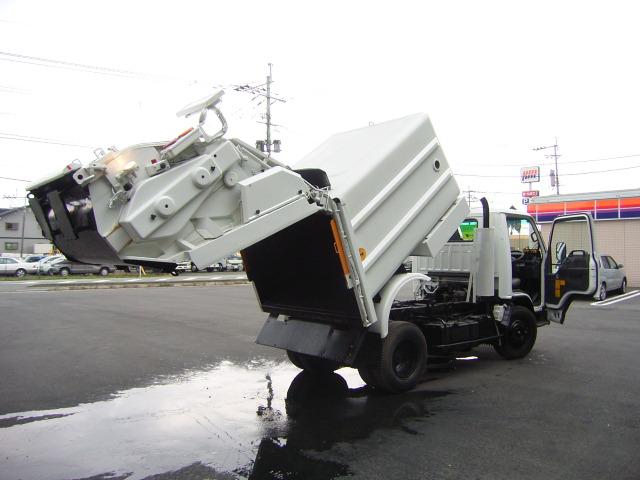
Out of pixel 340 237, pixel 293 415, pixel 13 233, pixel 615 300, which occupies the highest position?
pixel 13 233

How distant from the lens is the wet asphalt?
169 inches

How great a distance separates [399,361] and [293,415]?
1549mm

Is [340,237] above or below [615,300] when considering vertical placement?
above

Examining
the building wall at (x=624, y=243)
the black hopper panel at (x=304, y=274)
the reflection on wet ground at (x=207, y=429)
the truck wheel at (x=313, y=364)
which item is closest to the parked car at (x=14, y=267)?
the building wall at (x=624, y=243)

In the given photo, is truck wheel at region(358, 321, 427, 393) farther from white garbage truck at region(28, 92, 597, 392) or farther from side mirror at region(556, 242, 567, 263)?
side mirror at region(556, 242, 567, 263)

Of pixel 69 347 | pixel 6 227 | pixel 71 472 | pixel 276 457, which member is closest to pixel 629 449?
pixel 276 457

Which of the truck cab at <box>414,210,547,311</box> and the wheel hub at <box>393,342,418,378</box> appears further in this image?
the truck cab at <box>414,210,547,311</box>

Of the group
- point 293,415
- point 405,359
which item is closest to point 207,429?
point 293,415

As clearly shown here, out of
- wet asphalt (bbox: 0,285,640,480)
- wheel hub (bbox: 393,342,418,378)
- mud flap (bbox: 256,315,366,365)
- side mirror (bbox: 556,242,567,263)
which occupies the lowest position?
wet asphalt (bbox: 0,285,640,480)

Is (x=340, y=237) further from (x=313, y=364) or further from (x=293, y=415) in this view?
(x=313, y=364)

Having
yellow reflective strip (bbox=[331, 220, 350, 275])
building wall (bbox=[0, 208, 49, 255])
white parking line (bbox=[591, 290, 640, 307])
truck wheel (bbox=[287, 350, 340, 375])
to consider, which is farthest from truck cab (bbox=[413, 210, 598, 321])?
building wall (bbox=[0, 208, 49, 255])

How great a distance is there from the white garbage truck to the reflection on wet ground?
56cm

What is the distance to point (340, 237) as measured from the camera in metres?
5.36

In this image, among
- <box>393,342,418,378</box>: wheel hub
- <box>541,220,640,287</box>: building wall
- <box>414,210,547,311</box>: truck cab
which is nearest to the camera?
<box>393,342,418,378</box>: wheel hub
